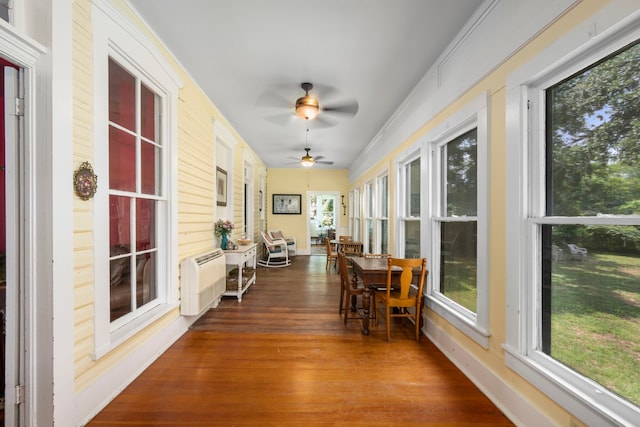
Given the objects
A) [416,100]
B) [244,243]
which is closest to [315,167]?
[244,243]

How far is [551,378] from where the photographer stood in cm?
148

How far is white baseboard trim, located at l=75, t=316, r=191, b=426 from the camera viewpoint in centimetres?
173

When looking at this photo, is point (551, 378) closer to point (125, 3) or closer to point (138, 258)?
point (138, 258)

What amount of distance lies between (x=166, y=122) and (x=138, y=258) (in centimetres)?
135

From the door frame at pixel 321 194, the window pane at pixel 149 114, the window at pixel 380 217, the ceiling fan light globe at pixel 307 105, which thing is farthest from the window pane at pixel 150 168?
the door frame at pixel 321 194

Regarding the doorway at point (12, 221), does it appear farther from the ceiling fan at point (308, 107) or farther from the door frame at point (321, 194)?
the door frame at point (321, 194)

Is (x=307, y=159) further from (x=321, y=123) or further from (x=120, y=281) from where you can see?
A: (x=120, y=281)

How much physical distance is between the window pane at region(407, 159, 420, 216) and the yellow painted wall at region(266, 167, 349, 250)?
17.8 feet

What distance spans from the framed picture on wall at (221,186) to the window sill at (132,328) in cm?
213

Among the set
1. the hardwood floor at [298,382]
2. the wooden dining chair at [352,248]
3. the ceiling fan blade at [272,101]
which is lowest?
the hardwood floor at [298,382]

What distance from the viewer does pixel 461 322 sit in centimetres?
237

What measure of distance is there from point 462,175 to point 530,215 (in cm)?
96

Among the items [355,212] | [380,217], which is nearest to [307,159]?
[380,217]

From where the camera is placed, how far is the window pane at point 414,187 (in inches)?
147
